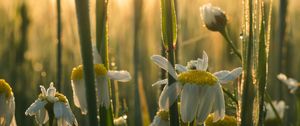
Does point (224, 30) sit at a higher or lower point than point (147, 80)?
higher

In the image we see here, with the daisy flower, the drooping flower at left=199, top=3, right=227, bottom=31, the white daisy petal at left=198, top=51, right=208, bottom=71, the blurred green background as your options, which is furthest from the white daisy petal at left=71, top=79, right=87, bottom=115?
the blurred green background

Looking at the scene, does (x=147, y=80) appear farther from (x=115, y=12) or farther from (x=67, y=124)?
(x=67, y=124)

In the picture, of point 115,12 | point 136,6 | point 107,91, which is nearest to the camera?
point 107,91

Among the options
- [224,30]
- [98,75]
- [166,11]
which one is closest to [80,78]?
[98,75]

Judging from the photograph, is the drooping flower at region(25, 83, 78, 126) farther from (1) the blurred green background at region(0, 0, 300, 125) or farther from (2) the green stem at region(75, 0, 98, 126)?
(1) the blurred green background at region(0, 0, 300, 125)

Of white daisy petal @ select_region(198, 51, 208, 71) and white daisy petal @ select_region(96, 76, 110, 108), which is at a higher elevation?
white daisy petal @ select_region(198, 51, 208, 71)

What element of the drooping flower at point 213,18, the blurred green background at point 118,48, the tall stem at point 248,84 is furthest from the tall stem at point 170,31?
the blurred green background at point 118,48
